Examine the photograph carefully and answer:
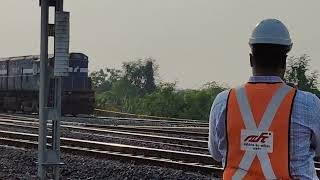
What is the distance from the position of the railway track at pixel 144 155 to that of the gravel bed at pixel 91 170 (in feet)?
0.87

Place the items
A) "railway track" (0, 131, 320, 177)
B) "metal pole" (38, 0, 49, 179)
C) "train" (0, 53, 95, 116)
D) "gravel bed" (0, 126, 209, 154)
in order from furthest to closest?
"train" (0, 53, 95, 116) → "gravel bed" (0, 126, 209, 154) → "railway track" (0, 131, 320, 177) → "metal pole" (38, 0, 49, 179)

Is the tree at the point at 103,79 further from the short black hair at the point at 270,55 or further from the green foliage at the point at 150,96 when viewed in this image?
the short black hair at the point at 270,55

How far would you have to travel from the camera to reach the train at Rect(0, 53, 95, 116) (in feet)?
109

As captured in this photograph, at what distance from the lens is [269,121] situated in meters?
2.46

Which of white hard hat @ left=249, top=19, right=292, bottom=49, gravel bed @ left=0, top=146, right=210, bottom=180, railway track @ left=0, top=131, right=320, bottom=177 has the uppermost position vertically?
white hard hat @ left=249, top=19, right=292, bottom=49

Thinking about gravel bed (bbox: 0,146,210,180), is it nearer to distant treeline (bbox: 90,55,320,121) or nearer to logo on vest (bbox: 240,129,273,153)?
logo on vest (bbox: 240,129,273,153)

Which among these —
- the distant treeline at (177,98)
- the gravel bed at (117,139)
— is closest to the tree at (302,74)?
the distant treeline at (177,98)

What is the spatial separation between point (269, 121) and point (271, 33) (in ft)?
1.16

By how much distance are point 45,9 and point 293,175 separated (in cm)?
575

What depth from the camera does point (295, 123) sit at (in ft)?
8.12

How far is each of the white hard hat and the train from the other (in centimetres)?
2962

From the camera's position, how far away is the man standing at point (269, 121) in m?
2.45

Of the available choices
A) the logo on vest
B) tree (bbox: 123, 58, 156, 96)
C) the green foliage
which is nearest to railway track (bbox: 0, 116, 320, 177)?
the logo on vest

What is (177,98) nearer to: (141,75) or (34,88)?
(34,88)
